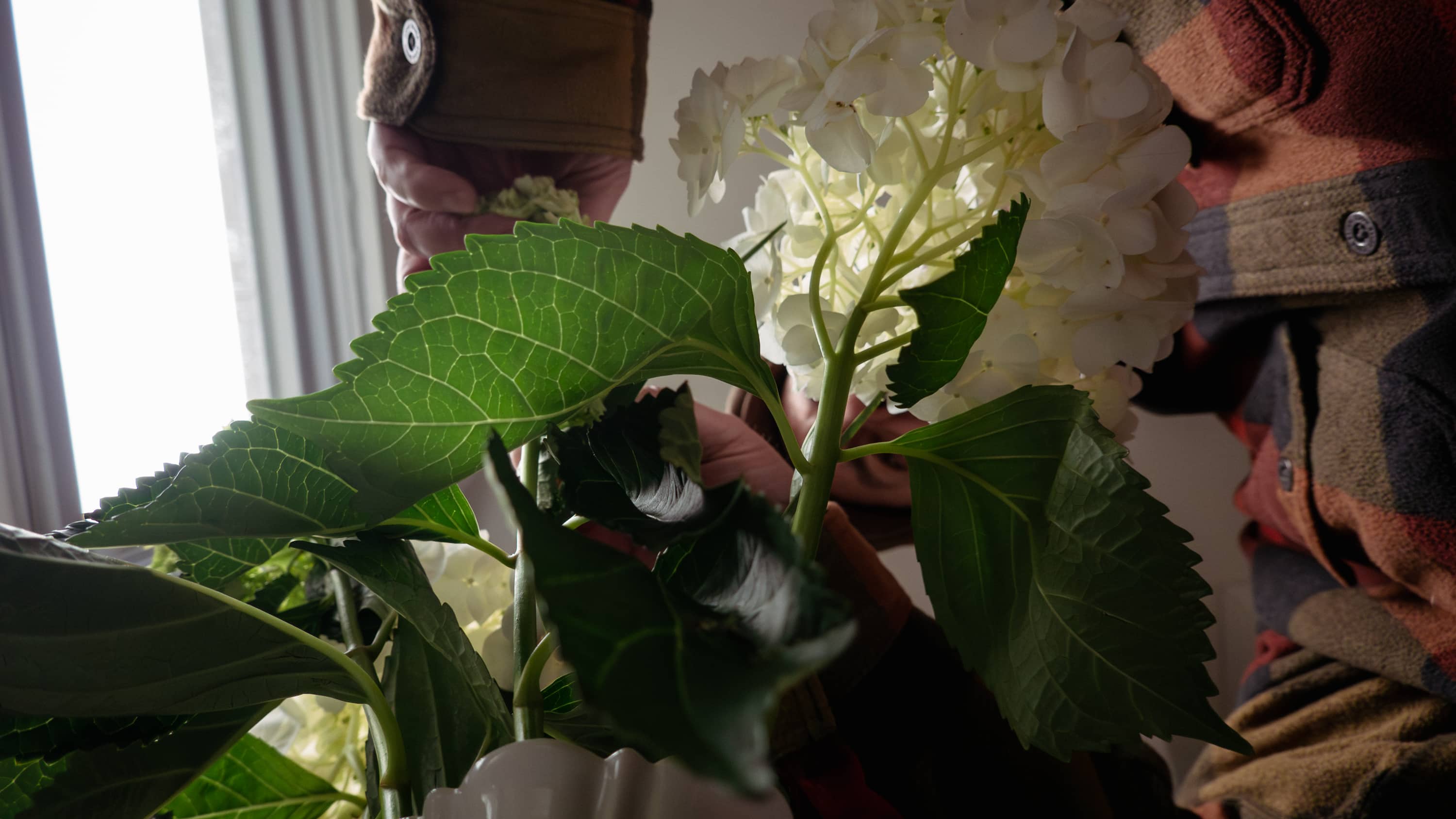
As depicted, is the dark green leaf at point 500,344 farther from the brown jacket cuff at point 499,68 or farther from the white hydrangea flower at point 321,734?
the brown jacket cuff at point 499,68

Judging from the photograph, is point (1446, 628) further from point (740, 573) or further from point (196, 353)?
point (196, 353)

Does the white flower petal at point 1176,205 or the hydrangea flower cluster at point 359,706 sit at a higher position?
the white flower petal at point 1176,205

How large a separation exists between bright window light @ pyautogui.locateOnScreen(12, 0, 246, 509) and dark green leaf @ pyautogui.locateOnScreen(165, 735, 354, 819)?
1.71 feet

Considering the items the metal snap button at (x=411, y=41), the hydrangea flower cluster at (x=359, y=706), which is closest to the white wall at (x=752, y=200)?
the metal snap button at (x=411, y=41)

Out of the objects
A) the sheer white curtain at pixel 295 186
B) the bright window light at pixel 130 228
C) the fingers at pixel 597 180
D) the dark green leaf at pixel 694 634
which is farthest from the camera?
the sheer white curtain at pixel 295 186

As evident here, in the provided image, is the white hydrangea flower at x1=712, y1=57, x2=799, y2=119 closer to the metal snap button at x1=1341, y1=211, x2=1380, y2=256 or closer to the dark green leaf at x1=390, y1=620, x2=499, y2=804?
the dark green leaf at x1=390, y1=620, x2=499, y2=804

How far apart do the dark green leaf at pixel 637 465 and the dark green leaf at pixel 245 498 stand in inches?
1.3

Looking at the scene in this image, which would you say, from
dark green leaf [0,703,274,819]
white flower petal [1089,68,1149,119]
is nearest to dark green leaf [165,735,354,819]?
dark green leaf [0,703,274,819]

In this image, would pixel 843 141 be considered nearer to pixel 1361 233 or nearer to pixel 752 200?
pixel 1361 233

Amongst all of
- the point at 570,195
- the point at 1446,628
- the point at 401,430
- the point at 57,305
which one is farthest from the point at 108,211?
the point at 1446,628

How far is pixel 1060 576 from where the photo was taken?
177mm

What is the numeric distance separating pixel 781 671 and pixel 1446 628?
530 mm

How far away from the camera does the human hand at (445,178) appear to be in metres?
0.48

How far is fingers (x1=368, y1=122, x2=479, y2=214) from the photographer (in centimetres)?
48
